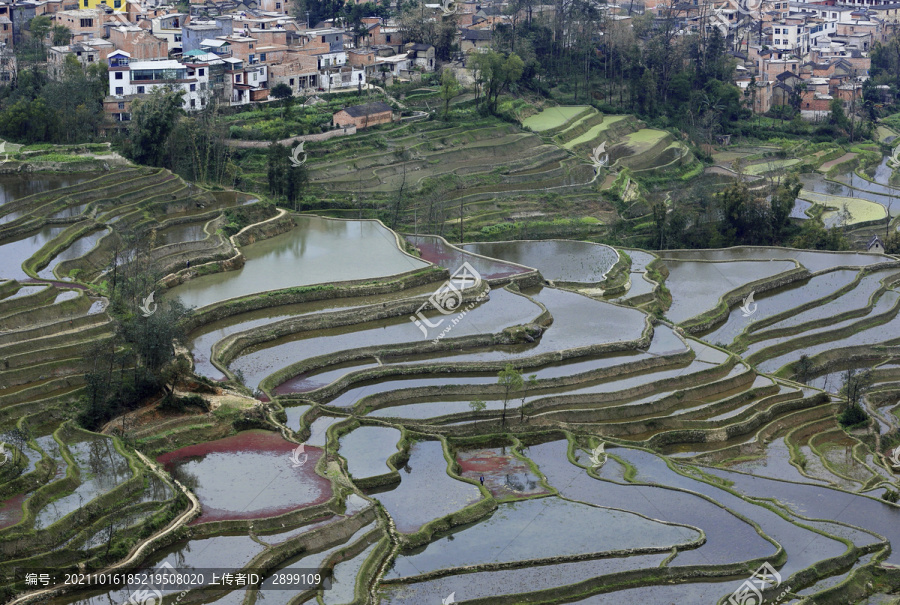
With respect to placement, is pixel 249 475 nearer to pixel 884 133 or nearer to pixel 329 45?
pixel 329 45

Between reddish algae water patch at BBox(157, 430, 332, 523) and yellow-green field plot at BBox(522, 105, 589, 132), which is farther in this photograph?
yellow-green field plot at BBox(522, 105, 589, 132)

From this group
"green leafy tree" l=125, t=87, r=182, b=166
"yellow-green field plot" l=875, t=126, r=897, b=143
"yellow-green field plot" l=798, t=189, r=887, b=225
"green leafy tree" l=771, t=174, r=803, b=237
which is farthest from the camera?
"yellow-green field plot" l=875, t=126, r=897, b=143

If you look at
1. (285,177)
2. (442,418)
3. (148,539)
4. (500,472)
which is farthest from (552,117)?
(148,539)

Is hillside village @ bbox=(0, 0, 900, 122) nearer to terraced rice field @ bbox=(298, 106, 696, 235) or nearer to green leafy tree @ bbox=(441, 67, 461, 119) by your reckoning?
green leafy tree @ bbox=(441, 67, 461, 119)

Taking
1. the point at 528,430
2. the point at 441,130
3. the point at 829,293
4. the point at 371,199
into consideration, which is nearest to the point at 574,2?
the point at 441,130

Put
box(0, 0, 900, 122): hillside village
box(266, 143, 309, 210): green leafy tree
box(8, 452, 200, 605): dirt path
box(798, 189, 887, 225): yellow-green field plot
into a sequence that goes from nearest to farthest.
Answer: box(8, 452, 200, 605): dirt path
box(266, 143, 309, 210): green leafy tree
box(0, 0, 900, 122): hillside village
box(798, 189, 887, 225): yellow-green field plot

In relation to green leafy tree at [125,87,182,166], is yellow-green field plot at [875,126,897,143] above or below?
below

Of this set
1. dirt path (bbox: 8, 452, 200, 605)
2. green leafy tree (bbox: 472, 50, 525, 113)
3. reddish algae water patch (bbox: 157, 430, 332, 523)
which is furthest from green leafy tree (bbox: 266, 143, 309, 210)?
dirt path (bbox: 8, 452, 200, 605)
